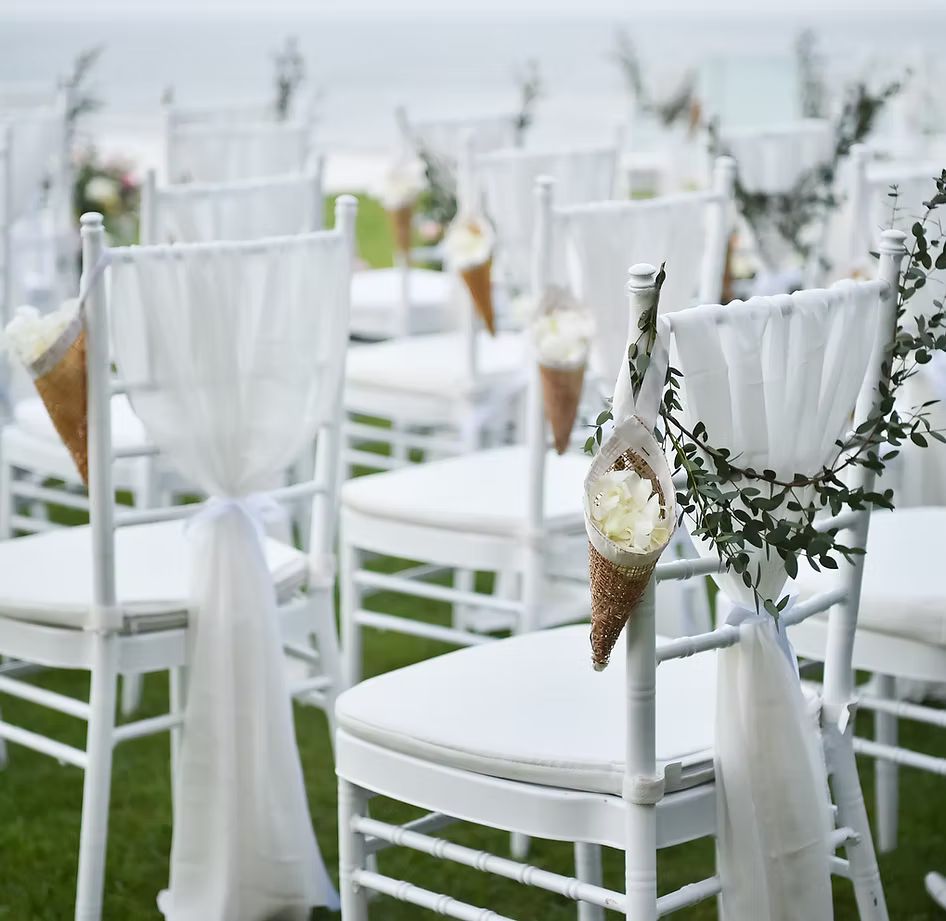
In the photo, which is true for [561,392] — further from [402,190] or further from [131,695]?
[402,190]

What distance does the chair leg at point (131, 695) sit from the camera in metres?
3.06

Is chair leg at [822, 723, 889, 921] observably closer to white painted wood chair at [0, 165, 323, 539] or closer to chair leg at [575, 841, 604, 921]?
chair leg at [575, 841, 604, 921]

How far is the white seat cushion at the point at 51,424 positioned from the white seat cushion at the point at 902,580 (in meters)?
1.29

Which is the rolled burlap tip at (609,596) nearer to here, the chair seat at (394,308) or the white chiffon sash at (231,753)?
the white chiffon sash at (231,753)

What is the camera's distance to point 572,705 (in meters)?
1.79

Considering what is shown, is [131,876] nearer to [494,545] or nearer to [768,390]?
[494,545]

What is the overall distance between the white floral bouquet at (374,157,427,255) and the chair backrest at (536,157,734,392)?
1355 mm

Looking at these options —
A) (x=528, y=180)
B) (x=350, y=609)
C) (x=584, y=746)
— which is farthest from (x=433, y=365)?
(x=584, y=746)

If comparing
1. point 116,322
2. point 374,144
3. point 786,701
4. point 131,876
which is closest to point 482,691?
point 786,701

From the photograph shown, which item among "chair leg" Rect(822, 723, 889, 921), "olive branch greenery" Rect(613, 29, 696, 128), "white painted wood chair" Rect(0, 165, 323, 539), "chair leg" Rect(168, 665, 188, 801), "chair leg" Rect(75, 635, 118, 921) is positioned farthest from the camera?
"olive branch greenery" Rect(613, 29, 696, 128)

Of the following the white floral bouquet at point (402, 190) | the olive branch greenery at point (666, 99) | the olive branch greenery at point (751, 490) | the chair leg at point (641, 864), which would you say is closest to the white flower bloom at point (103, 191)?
the white floral bouquet at point (402, 190)

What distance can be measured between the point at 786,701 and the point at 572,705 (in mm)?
248

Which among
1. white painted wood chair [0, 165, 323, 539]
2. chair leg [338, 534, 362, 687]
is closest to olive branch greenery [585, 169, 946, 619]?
chair leg [338, 534, 362, 687]

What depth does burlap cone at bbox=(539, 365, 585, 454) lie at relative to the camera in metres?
2.46
